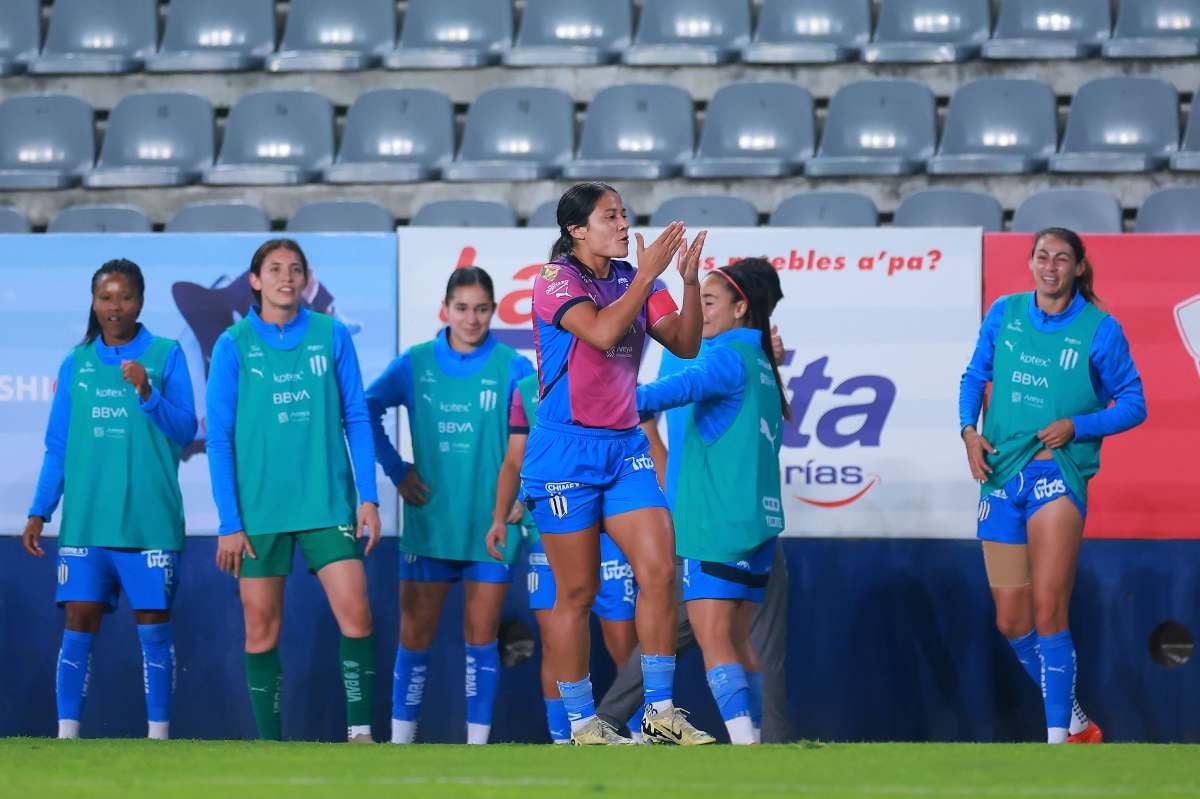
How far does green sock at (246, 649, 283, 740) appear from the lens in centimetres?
672

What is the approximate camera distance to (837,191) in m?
9.63

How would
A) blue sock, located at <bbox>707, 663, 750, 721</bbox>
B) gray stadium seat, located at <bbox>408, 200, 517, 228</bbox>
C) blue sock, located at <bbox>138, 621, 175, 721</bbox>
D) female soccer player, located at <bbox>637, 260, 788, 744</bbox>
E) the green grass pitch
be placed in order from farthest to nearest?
gray stadium seat, located at <bbox>408, 200, 517, 228</bbox> → blue sock, located at <bbox>138, 621, 175, 721</bbox> → female soccer player, located at <bbox>637, 260, 788, 744</bbox> → blue sock, located at <bbox>707, 663, 750, 721</bbox> → the green grass pitch

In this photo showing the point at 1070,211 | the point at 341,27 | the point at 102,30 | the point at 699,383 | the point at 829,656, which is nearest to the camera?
the point at 699,383

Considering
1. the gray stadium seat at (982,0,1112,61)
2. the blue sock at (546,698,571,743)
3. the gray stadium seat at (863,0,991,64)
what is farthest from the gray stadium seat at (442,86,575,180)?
the blue sock at (546,698,571,743)

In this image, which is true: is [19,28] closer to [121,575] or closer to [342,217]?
[342,217]

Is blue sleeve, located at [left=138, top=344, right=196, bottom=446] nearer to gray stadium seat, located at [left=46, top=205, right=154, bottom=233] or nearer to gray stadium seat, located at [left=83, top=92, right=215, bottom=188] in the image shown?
gray stadium seat, located at [left=46, top=205, right=154, bottom=233]

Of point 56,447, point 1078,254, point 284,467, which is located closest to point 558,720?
point 284,467

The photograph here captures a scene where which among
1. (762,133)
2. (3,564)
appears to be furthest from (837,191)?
(3,564)

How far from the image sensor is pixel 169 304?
308 inches

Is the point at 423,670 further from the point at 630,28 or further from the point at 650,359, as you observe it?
the point at 630,28

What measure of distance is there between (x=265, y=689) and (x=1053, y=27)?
7129 mm

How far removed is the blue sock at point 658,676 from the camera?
5.19 meters

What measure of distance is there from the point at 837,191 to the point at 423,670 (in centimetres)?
400

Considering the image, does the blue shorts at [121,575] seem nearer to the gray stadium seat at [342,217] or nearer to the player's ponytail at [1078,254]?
the gray stadium seat at [342,217]
